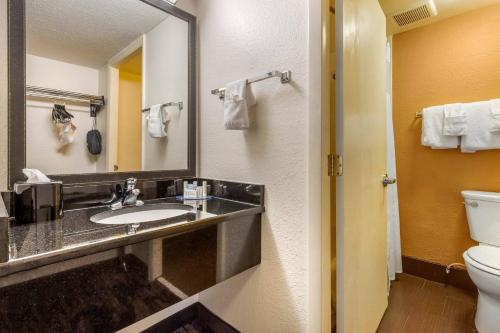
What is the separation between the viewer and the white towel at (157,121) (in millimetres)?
1384

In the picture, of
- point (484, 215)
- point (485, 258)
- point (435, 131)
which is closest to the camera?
point (485, 258)

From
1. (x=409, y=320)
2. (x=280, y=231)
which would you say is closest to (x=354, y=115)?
(x=280, y=231)

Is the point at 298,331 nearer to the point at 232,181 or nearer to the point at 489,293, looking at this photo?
the point at 232,181

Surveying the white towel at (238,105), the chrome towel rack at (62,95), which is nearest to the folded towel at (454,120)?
the white towel at (238,105)

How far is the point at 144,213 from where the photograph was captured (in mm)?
1183

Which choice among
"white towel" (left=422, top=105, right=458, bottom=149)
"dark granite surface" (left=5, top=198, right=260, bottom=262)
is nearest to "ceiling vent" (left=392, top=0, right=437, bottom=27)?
"white towel" (left=422, top=105, right=458, bottom=149)

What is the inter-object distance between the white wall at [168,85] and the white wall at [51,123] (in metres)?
0.27

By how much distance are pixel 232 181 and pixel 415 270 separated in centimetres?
190

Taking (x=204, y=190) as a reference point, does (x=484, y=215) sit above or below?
below

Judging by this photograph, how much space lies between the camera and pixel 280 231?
1.12 meters

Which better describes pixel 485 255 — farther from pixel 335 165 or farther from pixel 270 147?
pixel 270 147

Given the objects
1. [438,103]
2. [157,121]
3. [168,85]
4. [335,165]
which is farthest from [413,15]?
[157,121]

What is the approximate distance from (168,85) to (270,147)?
0.76 m

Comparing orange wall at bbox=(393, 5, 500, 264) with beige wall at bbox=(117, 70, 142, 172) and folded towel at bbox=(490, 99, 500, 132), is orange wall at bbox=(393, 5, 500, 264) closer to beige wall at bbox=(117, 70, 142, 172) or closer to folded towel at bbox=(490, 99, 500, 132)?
folded towel at bbox=(490, 99, 500, 132)
